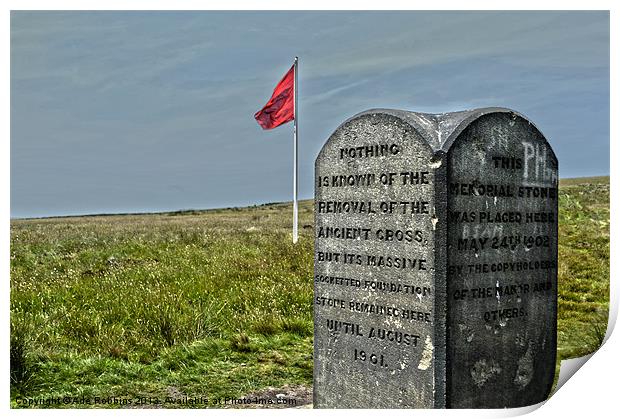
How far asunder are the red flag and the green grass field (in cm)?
361

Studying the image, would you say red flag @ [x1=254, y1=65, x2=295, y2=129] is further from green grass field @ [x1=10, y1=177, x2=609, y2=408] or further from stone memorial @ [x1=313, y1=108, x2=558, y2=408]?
stone memorial @ [x1=313, y1=108, x2=558, y2=408]

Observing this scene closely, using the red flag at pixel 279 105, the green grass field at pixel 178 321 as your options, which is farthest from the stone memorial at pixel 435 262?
the red flag at pixel 279 105

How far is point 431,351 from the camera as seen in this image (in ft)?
16.8

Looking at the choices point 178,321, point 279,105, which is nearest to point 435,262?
point 178,321

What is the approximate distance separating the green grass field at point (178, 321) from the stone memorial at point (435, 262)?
1.57 metres

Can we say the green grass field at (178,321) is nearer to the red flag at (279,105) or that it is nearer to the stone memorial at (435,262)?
the stone memorial at (435,262)

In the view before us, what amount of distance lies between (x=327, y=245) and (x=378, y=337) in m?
1.04

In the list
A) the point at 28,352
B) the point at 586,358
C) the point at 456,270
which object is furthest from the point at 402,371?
the point at 28,352

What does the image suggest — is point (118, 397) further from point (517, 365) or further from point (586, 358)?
point (586, 358)

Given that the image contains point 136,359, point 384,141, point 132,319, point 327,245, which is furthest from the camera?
point 132,319

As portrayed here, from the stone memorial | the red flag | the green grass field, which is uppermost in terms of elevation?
the red flag

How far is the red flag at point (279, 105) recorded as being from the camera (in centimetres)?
1594

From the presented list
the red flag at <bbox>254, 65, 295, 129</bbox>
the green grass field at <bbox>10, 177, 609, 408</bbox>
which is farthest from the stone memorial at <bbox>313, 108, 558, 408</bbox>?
the red flag at <bbox>254, 65, 295, 129</bbox>

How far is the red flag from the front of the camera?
1594cm
